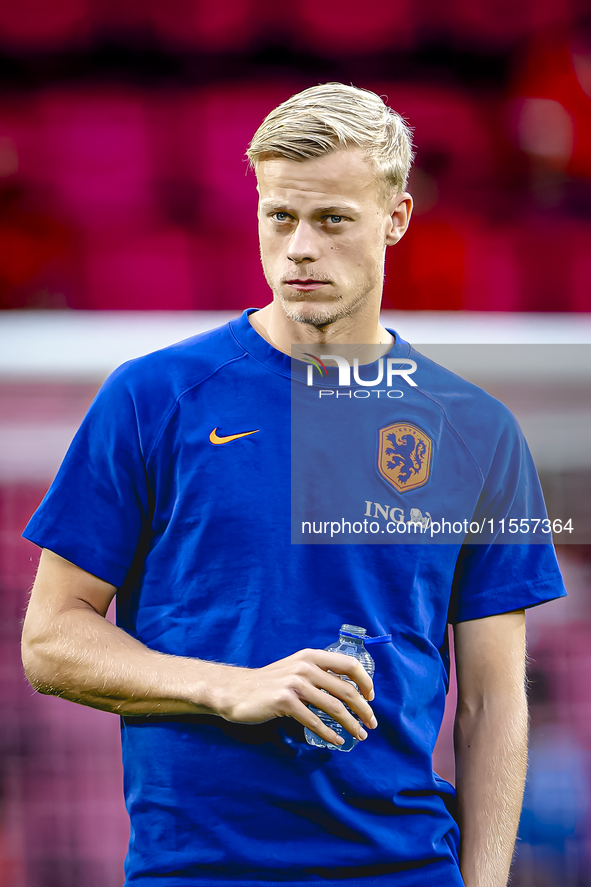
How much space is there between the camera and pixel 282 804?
1.14 m

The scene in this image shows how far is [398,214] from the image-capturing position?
1.35 meters

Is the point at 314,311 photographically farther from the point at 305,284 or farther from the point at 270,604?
the point at 270,604

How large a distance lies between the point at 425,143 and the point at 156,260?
3.27ft

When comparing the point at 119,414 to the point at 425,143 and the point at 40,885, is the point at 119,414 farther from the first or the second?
the point at 425,143

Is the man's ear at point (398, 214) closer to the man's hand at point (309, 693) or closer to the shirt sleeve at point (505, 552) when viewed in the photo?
the shirt sleeve at point (505, 552)

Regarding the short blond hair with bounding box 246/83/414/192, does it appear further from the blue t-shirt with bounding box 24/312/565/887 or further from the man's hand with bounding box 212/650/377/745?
the man's hand with bounding box 212/650/377/745

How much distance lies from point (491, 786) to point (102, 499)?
2.20 feet

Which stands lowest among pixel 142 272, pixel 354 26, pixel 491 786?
pixel 491 786

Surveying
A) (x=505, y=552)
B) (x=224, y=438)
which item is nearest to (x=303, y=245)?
(x=224, y=438)

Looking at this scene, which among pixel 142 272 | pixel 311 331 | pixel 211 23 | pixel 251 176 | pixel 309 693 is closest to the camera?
pixel 309 693

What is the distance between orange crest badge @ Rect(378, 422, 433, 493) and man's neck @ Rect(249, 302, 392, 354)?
138 millimetres

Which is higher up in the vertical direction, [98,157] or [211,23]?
[211,23]

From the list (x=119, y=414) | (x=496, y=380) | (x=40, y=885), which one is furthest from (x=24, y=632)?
(x=40, y=885)

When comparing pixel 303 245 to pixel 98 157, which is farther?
pixel 98 157
